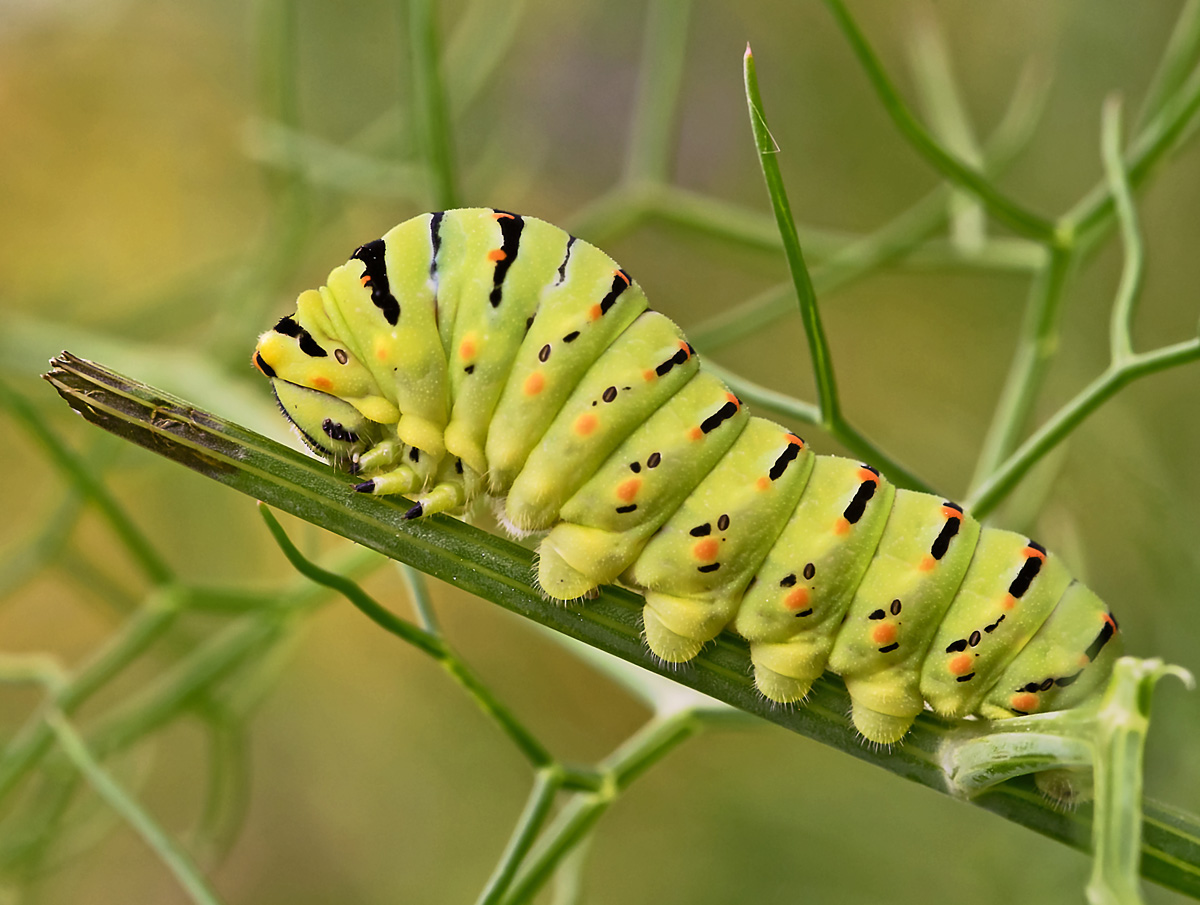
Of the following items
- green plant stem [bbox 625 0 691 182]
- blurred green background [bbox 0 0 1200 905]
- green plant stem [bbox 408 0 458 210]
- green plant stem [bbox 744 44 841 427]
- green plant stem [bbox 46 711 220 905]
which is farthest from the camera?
blurred green background [bbox 0 0 1200 905]

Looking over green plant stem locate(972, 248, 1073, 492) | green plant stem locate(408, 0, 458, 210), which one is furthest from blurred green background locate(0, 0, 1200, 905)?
green plant stem locate(972, 248, 1073, 492)

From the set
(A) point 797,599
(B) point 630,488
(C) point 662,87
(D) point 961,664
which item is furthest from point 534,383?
(C) point 662,87

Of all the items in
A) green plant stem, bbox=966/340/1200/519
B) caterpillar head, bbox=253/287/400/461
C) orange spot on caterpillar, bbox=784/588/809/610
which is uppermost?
green plant stem, bbox=966/340/1200/519

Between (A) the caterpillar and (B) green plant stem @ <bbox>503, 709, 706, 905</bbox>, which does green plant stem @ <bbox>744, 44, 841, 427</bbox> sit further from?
(B) green plant stem @ <bbox>503, 709, 706, 905</bbox>

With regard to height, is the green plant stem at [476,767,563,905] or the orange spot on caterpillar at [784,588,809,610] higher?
the orange spot on caterpillar at [784,588,809,610]

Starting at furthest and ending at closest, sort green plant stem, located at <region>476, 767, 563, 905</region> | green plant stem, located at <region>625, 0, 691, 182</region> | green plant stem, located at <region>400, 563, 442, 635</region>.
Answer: green plant stem, located at <region>625, 0, 691, 182</region> → green plant stem, located at <region>400, 563, 442, 635</region> → green plant stem, located at <region>476, 767, 563, 905</region>

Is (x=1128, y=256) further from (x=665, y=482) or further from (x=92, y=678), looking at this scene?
(x=92, y=678)

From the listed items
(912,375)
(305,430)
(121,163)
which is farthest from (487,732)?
(121,163)
